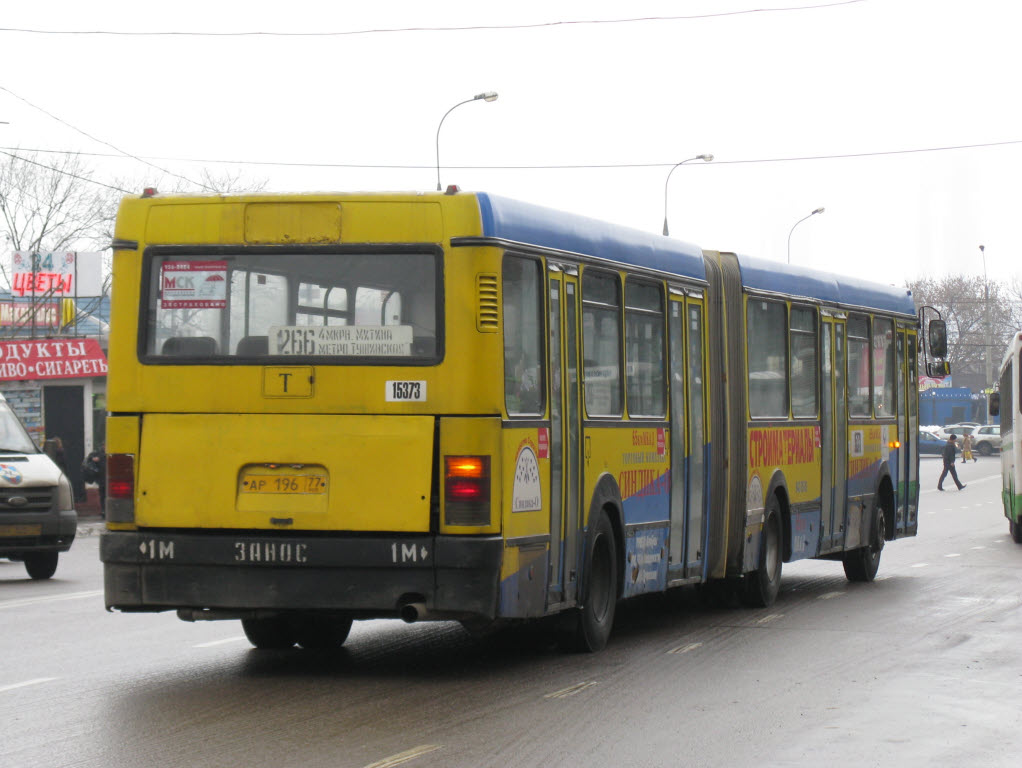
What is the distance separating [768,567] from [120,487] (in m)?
6.94

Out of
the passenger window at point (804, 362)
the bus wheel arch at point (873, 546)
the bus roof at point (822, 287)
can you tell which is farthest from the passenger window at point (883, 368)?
the passenger window at point (804, 362)

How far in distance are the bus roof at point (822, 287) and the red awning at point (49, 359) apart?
78.9 ft

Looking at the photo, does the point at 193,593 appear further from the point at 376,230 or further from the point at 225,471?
the point at 376,230

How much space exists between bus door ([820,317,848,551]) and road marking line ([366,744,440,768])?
9433 mm

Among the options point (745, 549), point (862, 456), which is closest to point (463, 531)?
point (745, 549)

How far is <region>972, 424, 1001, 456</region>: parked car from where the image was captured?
86.2 metres

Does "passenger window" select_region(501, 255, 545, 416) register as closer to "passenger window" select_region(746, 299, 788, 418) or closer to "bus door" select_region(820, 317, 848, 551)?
"passenger window" select_region(746, 299, 788, 418)

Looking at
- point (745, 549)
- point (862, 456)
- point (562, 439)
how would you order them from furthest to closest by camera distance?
point (862, 456) < point (745, 549) < point (562, 439)

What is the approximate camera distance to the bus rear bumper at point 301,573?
386 inches

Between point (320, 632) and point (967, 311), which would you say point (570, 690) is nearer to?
point (320, 632)

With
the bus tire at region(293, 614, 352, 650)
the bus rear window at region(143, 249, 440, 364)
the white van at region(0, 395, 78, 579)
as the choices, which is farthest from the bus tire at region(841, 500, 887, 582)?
the bus rear window at region(143, 249, 440, 364)

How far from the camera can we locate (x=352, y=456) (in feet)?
32.8

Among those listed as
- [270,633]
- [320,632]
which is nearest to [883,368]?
[320,632]

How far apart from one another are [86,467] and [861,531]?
22.8 metres
